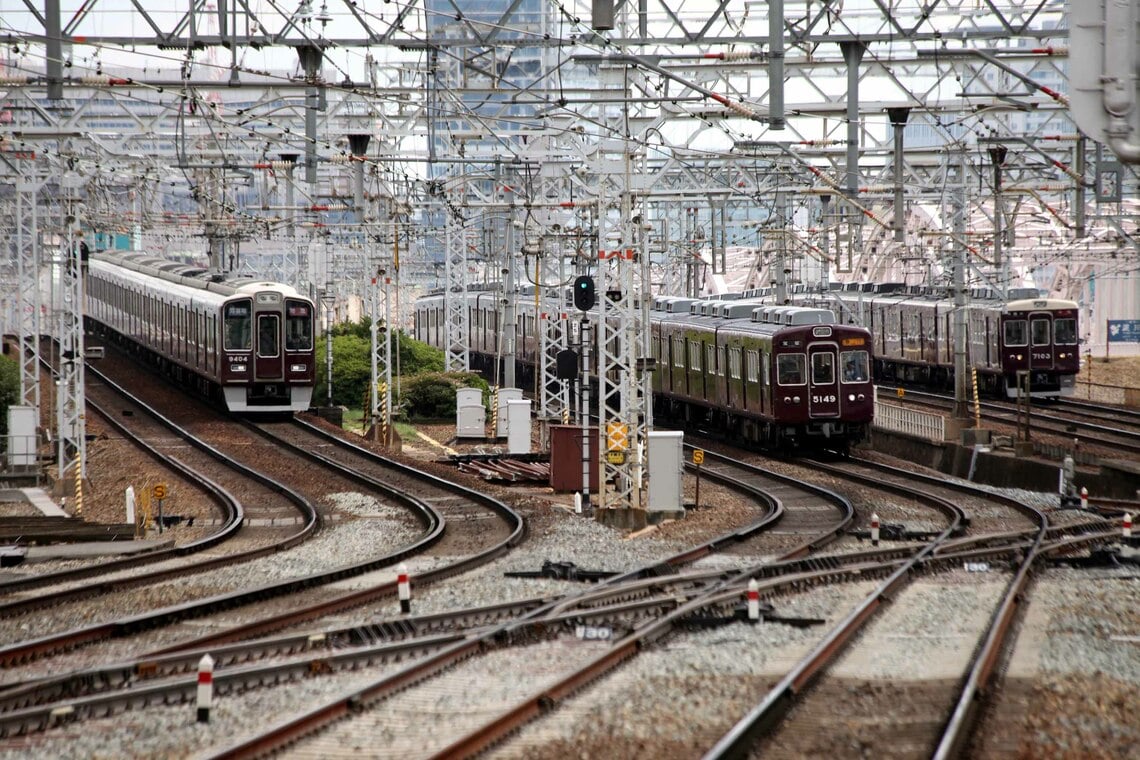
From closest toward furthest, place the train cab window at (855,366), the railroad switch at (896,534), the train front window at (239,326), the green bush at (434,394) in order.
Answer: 1. the railroad switch at (896,534)
2. the train cab window at (855,366)
3. the train front window at (239,326)
4. the green bush at (434,394)

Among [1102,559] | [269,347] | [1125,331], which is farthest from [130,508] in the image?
[1125,331]

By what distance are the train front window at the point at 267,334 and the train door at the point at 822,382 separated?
35.0ft

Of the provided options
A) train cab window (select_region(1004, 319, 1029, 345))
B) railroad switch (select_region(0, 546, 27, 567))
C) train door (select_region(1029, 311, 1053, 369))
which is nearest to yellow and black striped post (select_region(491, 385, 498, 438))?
train cab window (select_region(1004, 319, 1029, 345))

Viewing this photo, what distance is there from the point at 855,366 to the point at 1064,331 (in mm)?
12025

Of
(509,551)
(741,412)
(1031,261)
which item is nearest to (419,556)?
(509,551)

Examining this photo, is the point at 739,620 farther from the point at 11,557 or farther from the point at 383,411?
the point at 383,411

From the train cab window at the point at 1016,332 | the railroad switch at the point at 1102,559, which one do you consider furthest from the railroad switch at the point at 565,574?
the train cab window at the point at 1016,332

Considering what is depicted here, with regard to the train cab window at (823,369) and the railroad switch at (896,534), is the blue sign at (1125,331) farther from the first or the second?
the railroad switch at (896,534)

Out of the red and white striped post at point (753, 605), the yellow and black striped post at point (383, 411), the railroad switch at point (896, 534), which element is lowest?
the railroad switch at point (896, 534)

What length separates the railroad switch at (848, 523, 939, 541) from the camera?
16734mm

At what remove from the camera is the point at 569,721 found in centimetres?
846

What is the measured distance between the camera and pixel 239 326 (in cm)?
3008

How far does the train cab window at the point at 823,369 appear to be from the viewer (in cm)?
2570

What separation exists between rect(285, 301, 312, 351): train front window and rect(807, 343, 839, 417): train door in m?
10.3
